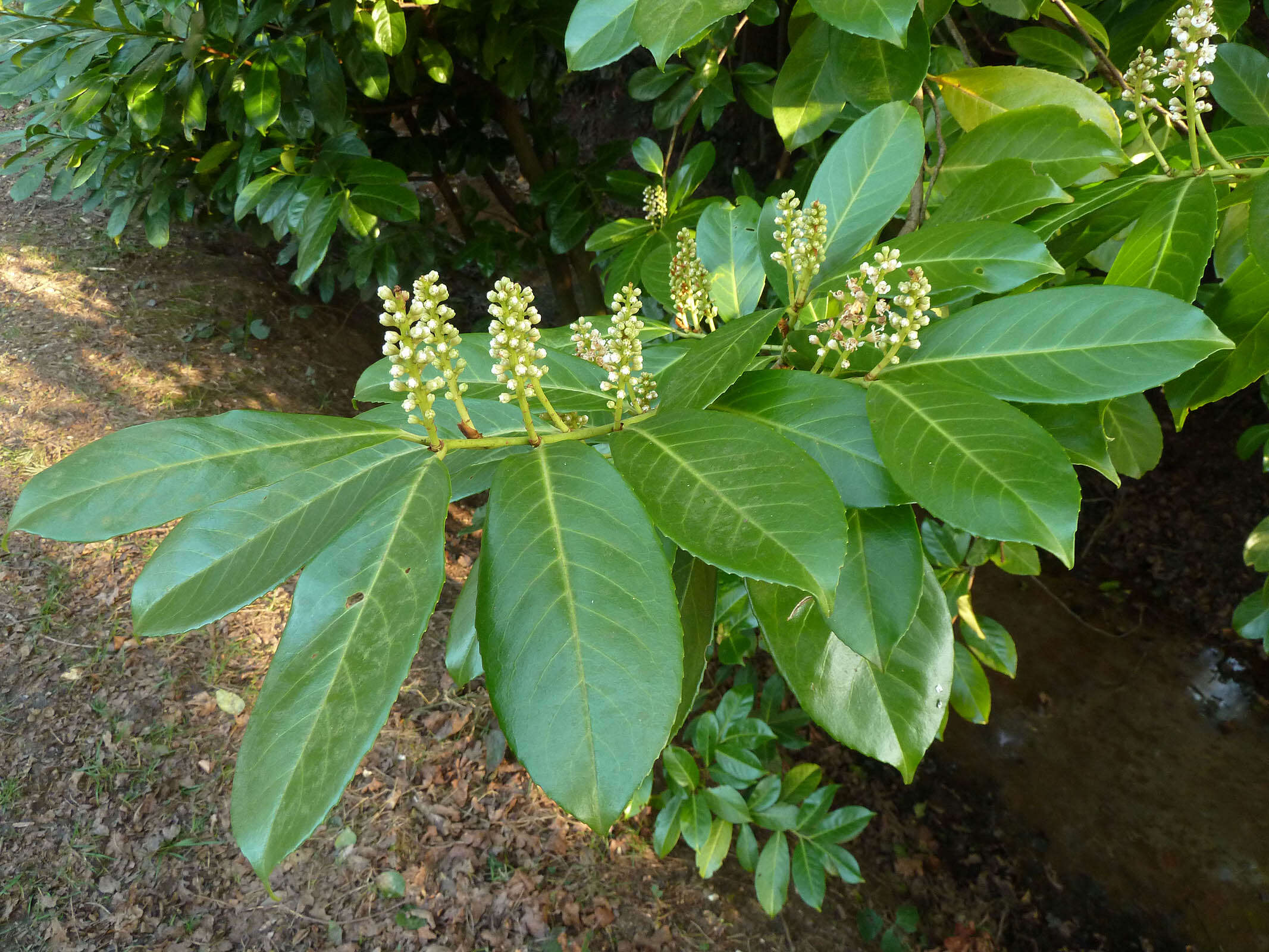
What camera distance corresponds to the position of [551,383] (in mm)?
897

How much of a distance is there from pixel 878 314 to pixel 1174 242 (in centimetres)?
33

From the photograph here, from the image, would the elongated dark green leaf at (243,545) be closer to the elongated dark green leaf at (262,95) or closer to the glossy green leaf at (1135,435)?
the glossy green leaf at (1135,435)

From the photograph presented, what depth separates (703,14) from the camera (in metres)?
0.75

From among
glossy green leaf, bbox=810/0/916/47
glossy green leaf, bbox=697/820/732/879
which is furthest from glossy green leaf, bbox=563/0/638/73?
glossy green leaf, bbox=697/820/732/879

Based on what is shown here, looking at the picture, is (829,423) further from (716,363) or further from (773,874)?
(773,874)

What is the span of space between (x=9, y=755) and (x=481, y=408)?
262cm

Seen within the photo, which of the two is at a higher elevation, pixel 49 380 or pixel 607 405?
pixel 607 405

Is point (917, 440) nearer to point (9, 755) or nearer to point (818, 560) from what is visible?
point (818, 560)

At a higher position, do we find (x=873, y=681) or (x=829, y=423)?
(x=829, y=423)

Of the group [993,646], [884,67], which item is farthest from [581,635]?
[993,646]

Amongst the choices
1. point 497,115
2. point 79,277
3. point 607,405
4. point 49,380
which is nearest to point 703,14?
point 607,405

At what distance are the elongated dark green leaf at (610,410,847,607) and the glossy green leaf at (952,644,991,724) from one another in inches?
58.1

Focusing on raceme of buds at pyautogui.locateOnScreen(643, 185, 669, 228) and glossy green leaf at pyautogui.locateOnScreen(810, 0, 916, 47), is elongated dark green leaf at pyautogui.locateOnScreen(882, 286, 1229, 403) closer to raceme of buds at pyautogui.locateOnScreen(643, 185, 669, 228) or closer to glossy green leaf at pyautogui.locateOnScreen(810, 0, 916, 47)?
glossy green leaf at pyautogui.locateOnScreen(810, 0, 916, 47)

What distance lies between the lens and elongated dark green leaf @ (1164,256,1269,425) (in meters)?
0.84
